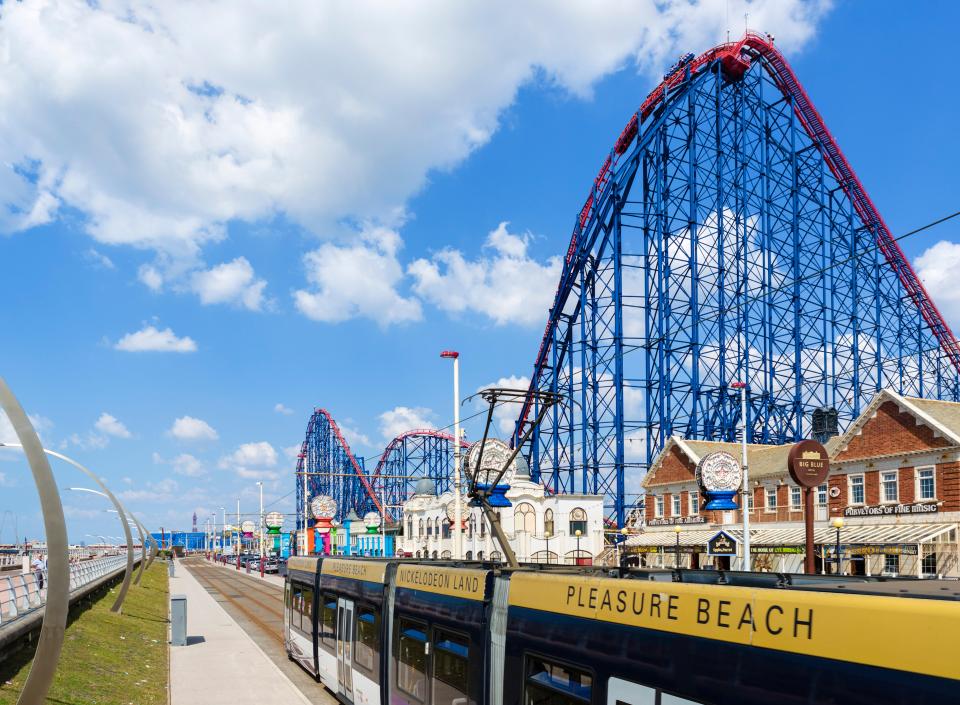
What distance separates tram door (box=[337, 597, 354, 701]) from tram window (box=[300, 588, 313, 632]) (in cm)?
314

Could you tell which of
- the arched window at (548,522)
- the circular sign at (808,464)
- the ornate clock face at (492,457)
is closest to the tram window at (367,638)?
the circular sign at (808,464)

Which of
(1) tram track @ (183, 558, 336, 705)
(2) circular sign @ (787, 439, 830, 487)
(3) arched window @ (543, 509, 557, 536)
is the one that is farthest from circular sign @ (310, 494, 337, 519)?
(2) circular sign @ (787, 439, 830, 487)

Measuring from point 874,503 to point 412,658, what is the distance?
102ft

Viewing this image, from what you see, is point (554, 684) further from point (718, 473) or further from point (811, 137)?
point (811, 137)

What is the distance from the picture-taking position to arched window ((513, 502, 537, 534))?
62781 millimetres

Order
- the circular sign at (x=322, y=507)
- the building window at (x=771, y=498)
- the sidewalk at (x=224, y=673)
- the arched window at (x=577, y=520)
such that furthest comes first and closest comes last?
the circular sign at (x=322, y=507) < the arched window at (x=577, y=520) < the building window at (x=771, y=498) < the sidewalk at (x=224, y=673)

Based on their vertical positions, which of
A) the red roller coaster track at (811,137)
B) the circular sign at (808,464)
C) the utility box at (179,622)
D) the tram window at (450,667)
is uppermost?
the red roller coaster track at (811,137)

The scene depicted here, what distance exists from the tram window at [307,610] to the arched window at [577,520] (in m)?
44.1

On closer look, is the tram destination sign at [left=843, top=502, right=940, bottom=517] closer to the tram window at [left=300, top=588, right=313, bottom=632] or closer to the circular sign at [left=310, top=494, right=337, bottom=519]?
the tram window at [left=300, top=588, right=313, bottom=632]

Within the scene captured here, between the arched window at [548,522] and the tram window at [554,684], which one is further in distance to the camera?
the arched window at [548,522]

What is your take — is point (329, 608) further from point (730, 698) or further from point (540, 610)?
point (730, 698)

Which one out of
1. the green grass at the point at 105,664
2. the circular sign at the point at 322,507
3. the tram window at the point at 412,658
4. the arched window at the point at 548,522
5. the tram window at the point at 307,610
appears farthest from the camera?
the circular sign at the point at 322,507

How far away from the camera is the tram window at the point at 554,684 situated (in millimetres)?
7113

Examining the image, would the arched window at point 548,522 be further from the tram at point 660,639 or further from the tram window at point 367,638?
the tram at point 660,639
